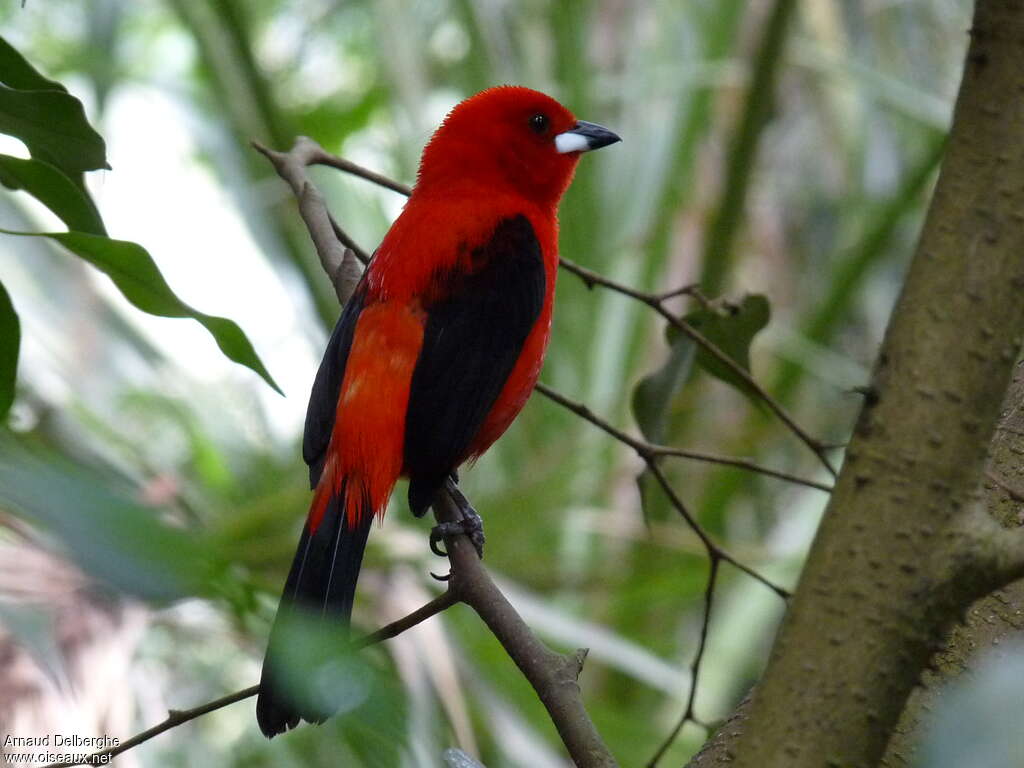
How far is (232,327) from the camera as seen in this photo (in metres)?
1.67

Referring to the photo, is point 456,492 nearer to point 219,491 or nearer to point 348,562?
point 348,562

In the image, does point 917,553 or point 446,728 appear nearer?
point 917,553

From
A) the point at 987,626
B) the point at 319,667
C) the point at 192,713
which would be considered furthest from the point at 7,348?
the point at 987,626

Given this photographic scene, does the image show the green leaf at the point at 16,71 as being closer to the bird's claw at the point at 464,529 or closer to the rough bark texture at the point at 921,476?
the bird's claw at the point at 464,529

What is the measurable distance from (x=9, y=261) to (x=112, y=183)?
1197mm

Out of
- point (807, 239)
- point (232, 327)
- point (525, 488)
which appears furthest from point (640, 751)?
point (807, 239)

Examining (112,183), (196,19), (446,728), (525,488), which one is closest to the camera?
(446,728)

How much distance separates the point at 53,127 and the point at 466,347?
3.69 ft

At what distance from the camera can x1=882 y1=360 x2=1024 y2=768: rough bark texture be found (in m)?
1.52

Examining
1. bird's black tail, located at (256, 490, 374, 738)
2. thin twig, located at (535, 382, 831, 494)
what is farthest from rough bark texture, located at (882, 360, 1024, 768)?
bird's black tail, located at (256, 490, 374, 738)

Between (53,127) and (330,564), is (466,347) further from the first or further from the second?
(53,127)

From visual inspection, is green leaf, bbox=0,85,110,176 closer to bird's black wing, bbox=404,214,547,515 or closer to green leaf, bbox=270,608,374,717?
bird's black wing, bbox=404,214,547,515

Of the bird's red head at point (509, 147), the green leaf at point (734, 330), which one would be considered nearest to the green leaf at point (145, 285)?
the green leaf at point (734, 330)

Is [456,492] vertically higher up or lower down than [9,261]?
lower down
